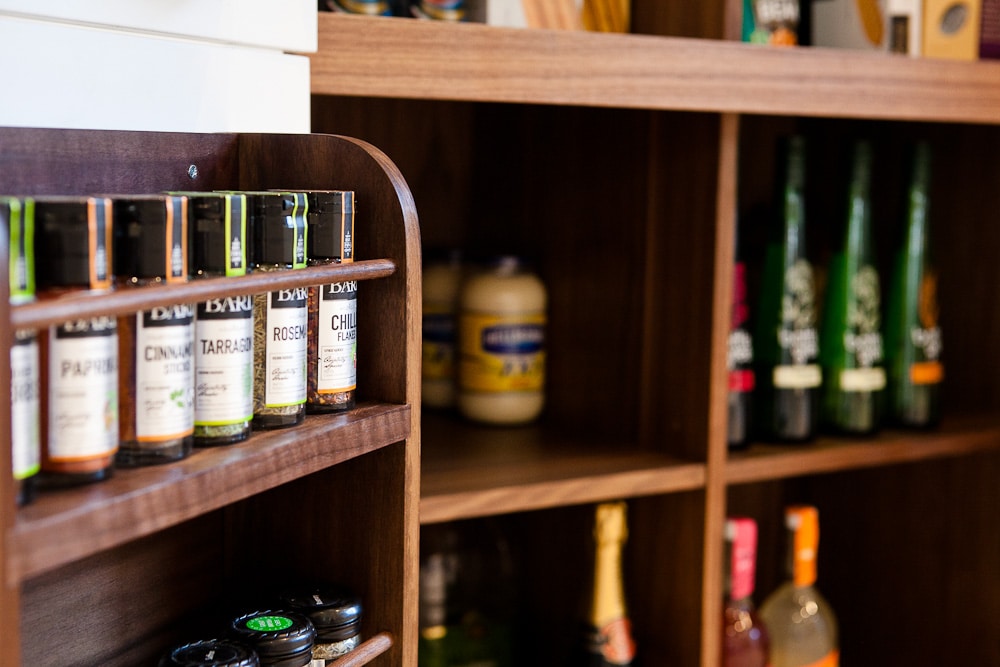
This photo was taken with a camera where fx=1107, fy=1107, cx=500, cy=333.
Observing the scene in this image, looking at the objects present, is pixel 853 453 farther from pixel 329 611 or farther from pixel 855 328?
pixel 329 611

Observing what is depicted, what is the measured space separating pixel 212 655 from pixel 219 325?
0.79 ft

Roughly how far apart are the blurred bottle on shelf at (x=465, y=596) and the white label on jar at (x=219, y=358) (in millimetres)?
805

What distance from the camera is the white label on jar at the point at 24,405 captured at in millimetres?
582

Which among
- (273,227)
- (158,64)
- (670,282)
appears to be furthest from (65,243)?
(670,282)

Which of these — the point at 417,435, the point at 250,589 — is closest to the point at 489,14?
the point at 417,435

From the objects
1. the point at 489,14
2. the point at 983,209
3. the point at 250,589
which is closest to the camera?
the point at 250,589

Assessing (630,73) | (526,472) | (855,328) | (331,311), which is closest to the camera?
(331,311)

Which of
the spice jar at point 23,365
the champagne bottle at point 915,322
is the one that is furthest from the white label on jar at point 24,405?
the champagne bottle at point 915,322

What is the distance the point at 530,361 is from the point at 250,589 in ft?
1.93

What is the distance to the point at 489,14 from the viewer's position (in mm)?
1245

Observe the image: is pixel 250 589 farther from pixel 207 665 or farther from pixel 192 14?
pixel 192 14

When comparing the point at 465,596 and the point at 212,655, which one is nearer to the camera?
the point at 212,655

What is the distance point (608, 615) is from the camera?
1369 mm

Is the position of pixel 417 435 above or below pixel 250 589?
above
